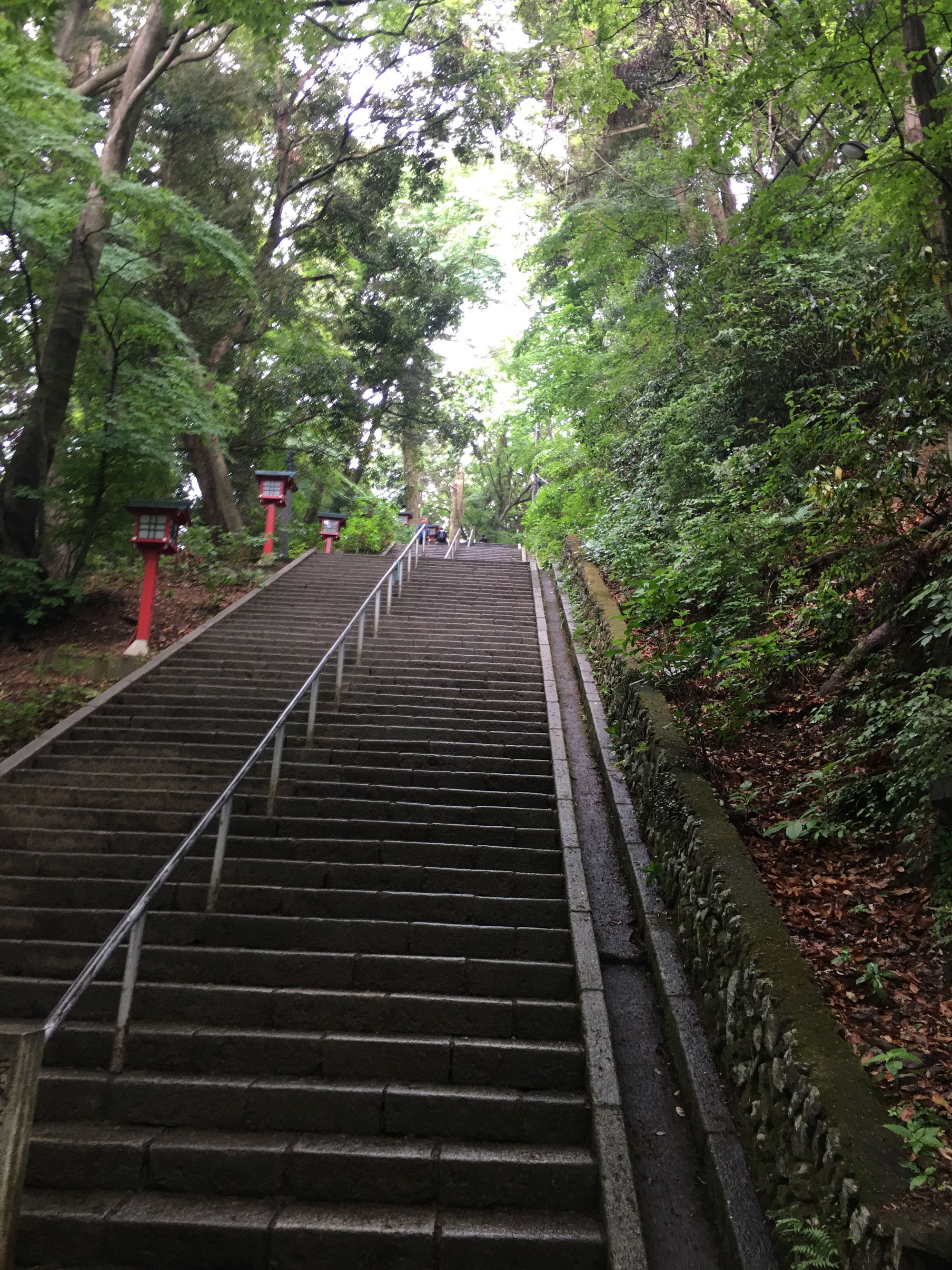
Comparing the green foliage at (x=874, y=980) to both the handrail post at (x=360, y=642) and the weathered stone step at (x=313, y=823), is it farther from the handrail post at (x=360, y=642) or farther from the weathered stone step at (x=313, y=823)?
the handrail post at (x=360, y=642)

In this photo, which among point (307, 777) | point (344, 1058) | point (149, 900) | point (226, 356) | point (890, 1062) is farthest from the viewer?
point (226, 356)

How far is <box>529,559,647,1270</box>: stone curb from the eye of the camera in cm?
317

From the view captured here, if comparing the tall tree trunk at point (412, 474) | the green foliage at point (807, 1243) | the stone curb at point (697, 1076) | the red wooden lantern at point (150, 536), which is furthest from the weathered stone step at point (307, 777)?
the tall tree trunk at point (412, 474)

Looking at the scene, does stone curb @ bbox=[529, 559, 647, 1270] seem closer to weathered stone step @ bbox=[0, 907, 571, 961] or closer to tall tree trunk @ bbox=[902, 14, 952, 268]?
weathered stone step @ bbox=[0, 907, 571, 961]

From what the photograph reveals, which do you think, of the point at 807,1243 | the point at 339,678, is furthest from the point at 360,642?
the point at 807,1243

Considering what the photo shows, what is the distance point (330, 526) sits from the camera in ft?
61.7

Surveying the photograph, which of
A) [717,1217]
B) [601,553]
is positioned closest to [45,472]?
[601,553]

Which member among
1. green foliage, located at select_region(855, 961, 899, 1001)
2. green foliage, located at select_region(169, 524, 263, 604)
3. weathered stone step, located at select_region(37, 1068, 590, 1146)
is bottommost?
weathered stone step, located at select_region(37, 1068, 590, 1146)

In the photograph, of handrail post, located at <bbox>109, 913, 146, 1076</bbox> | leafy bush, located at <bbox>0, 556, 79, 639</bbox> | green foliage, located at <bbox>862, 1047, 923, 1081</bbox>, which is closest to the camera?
green foliage, located at <bbox>862, 1047, 923, 1081</bbox>

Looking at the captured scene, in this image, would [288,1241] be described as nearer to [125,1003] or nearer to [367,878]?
[125,1003]

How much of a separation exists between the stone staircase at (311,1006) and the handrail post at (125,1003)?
69 mm

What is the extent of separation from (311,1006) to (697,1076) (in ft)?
6.66

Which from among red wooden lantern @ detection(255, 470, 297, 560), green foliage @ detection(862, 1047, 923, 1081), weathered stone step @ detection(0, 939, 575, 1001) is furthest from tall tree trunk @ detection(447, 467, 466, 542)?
green foliage @ detection(862, 1047, 923, 1081)

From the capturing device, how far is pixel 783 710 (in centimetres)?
607
